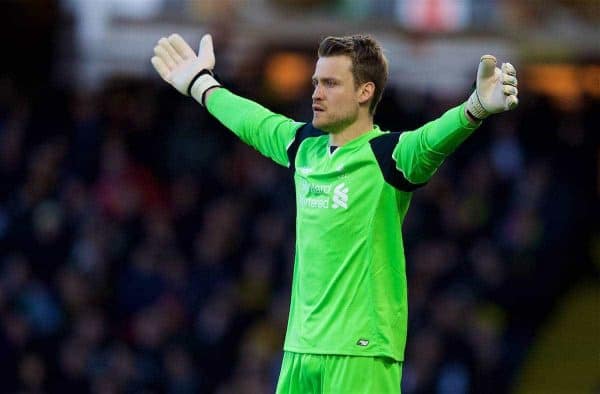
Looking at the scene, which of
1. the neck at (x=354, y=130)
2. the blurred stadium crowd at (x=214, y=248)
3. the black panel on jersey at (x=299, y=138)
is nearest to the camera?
the neck at (x=354, y=130)

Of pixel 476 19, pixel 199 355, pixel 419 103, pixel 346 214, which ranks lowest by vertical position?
pixel 199 355

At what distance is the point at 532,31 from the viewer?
51.2 feet

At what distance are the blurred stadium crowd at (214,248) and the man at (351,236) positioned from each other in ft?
19.9

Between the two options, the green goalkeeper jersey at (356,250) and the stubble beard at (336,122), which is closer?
the green goalkeeper jersey at (356,250)

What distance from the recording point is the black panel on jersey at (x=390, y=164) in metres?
6.43

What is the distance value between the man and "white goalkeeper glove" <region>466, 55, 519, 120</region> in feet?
0.90

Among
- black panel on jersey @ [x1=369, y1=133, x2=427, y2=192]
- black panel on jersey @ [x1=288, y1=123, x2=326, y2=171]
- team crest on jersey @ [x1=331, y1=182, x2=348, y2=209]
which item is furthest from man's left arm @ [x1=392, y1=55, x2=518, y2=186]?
black panel on jersey @ [x1=288, y1=123, x2=326, y2=171]

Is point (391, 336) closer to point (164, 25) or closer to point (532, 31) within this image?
point (532, 31)

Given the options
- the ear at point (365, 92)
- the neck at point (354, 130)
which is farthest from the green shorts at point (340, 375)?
the ear at point (365, 92)

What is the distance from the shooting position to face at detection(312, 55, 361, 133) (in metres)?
6.61

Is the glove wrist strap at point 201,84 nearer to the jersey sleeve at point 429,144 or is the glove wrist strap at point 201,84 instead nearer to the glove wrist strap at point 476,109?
the jersey sleeve at point 429,144

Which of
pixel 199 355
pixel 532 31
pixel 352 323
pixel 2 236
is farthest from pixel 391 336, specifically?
pixel 532 31

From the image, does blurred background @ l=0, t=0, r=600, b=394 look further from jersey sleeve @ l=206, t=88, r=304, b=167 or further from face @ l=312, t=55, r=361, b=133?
face @ l=312, t=55, r=361, b=133

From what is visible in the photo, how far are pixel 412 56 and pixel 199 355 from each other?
503 cm
